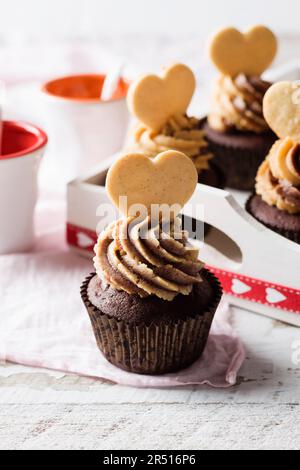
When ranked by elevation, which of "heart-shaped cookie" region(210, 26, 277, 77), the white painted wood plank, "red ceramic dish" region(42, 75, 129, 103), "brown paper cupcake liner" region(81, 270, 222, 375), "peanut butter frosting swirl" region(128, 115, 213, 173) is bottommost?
the white painted wood plank

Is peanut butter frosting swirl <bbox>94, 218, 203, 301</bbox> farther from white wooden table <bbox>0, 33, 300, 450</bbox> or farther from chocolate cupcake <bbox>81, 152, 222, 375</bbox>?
white wooden table <bbox>0, 33, 300, 450</bbox>

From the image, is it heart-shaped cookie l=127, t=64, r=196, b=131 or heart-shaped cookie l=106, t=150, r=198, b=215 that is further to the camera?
heart-shaped cookie l=127, t=64, r=196, b=131

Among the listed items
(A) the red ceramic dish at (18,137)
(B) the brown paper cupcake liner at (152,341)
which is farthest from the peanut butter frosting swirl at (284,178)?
(A) the red ceramic dish at (18,137)

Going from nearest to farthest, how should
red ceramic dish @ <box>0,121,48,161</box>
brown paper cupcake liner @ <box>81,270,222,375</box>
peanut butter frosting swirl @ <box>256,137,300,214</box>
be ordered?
1. brown paper cupcake liner @ <box>81,270,222,375</box>
2. peanut butter frosting swirl @ <box>256,137,300,214</box>
3. red ceramic dish @ <box>0,121,48,161</box>

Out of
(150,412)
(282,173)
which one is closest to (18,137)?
(282,173)

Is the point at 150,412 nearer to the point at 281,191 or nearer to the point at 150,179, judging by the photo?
the point at 150,179

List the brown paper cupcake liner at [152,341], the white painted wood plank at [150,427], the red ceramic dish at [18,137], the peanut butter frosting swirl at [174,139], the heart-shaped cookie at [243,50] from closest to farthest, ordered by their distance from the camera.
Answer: the white painted wood plank at [150,427] < the brown paper cupcake liner at [152,341] < the peanut butter frosting swirl at [174,139] < the red ceramic dish at [18,137] < the heart-shaped cookie at [243,50]

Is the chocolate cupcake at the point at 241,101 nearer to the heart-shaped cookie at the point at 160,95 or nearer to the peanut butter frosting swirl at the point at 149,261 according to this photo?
the heart-shaped cookie at the point at 160,95

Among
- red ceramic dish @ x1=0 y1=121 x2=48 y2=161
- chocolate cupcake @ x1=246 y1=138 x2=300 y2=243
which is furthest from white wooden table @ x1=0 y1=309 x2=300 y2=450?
red ceramic dish @ x1=0 y1=121 x2=48 y2=161
